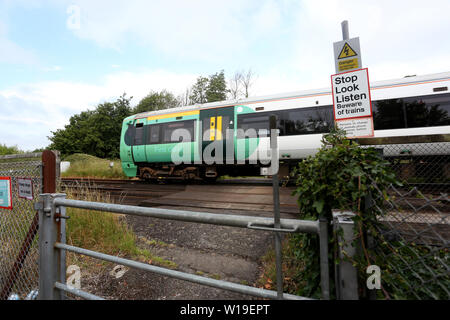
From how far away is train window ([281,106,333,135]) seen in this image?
779 cm

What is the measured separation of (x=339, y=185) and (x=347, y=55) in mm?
3069

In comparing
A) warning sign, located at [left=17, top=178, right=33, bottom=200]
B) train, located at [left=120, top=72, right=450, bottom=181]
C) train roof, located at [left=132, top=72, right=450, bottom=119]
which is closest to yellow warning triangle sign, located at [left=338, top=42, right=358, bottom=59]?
train, located at [left=120, top=72, right=450, bottom=181]

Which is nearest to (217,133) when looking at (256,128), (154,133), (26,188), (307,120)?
(256,128)

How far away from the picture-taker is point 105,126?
1241 inches

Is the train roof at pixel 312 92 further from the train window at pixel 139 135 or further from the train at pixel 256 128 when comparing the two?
the train window at pixel 139 135

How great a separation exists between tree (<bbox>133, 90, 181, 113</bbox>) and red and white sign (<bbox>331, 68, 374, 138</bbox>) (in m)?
35.6

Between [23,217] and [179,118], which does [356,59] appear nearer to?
[23,217]

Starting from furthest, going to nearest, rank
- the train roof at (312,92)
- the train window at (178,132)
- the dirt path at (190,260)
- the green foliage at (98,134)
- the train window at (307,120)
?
the green foliage at (98,134) < the train window at (178,132) < the train window at (307,120) < the train roof at (312,92) < the dirt path at (190,260)

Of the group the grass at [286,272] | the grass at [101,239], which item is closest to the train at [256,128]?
the grass at [286,272]

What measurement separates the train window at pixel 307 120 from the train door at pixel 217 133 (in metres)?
2.11

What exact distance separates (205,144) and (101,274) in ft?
22.9

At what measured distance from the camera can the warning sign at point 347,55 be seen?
3385 mm

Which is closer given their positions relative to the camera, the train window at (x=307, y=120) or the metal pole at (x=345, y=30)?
the metal pole at (x=345, y=30)

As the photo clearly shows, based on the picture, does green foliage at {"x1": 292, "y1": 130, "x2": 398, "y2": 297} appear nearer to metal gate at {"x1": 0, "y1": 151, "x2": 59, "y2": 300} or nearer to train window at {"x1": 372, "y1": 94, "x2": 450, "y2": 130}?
metal gate at {"x1": 0, "y1": 151, "x2": 59, "y2": 300}
